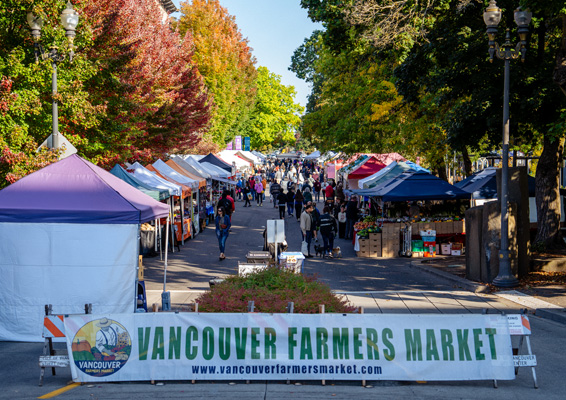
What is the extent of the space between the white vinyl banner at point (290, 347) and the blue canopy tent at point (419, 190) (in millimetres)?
14164

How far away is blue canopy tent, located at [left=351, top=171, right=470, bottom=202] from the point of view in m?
22.5

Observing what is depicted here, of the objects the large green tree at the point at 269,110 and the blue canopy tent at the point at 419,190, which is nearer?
the blue canopy tent at the point at 419,190

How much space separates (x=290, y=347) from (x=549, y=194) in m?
13.6

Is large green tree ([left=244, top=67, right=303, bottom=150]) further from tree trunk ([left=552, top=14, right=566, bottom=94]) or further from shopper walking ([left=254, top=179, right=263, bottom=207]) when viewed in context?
tree trunk ([left=552, top=14, right=566, bottom=94])

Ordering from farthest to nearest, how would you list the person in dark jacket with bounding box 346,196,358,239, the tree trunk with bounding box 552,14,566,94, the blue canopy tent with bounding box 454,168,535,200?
the person in dark jacket with bounding box 346,196,358,239 < the blue canopy tent with bounding box 454,168,535,200 < the tree trunk with bounding box 552,14,566,94

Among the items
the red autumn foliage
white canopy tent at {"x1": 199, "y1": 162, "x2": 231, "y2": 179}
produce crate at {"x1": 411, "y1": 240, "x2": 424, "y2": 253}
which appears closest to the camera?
the red autumn foliage

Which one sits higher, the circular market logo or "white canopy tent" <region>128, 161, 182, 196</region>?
"white canopy tent" <region>128, 161, 182, 196</region>

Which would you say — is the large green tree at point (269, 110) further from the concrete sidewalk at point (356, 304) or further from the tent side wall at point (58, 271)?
the tent side wall at point (58, 271)

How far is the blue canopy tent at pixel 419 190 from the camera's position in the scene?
2245 cm

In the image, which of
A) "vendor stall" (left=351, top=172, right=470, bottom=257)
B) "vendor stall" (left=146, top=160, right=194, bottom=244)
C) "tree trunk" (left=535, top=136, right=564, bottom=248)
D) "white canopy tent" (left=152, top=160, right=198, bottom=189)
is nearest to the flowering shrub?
"tree trunk" (left=535, top=136, right=564, bottom=248)

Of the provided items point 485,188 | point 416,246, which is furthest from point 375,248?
point 485,188

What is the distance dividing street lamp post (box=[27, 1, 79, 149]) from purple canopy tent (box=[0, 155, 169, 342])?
3.60 metres

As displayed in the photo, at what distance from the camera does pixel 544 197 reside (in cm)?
1936

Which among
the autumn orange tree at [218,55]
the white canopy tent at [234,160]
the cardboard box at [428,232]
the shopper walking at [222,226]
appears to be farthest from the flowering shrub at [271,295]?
the white canopy tent at [234,160]
